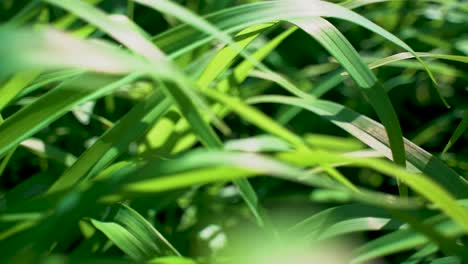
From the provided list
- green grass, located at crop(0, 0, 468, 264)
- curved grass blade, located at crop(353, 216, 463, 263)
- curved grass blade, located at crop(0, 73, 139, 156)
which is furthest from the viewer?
curved grass blade, located at crop(0, 73, 139, 156)

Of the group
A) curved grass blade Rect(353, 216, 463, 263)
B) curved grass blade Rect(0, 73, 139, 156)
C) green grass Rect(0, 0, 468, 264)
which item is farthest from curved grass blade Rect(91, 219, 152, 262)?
curved grass blade Rect(353, 216, 463, 263)

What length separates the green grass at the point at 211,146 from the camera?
46 centimetres

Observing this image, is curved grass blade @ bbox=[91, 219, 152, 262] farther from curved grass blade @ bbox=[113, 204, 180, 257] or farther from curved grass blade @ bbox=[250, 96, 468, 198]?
curved grass blade @ bbox=[250, 96, 468, 198]

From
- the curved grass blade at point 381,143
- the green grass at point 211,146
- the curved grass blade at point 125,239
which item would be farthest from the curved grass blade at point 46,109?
the curved grass blade at point 381,143

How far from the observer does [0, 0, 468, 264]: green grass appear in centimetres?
46

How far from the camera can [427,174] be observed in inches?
30.9

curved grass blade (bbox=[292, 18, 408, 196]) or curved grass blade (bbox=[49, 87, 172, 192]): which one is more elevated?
curved grass blade (bbox=[49, 87, 172, 192])

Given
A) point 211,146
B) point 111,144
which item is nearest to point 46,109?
point 111,144

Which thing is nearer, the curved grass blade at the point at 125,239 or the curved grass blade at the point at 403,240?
the curved grass blade at the point at 403,240

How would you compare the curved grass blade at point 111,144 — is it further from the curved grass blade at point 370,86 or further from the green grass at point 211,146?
the curved grass blade at point 370,86

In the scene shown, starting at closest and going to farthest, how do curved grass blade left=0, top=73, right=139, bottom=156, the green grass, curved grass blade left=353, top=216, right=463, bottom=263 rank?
1. the green grass
2. curved grass blade left=353, top=216, right=463, bottom=263
3. curved grass blade left=0, top=73, right=139, bottom=156

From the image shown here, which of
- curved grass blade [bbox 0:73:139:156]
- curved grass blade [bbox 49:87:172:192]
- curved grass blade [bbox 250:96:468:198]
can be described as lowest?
curved grass blade [bbox 250:96:468:198]

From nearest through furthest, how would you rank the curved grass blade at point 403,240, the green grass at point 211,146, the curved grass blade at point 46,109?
the green grass at point 211,146 → the curved grass blade at point 403,240 → the curved grass blade at point 46,109

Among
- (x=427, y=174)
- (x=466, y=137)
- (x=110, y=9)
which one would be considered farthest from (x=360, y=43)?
(x=427, y=174)
